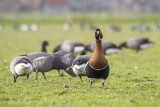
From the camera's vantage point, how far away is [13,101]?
941cm

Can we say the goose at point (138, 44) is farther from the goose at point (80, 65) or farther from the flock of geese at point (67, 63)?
the goose at point (80, 65)

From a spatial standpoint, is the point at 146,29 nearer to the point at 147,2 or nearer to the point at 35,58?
the point at 35,58

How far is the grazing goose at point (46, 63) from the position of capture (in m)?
13.1

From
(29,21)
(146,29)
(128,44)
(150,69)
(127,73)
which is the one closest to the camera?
(127,73)

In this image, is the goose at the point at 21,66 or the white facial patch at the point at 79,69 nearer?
the goose at the point at 21,66

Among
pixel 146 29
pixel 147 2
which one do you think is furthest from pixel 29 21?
pixel 147 2

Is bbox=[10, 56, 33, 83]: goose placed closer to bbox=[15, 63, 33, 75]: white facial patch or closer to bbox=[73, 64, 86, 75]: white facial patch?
bbox=[15, 63, 33, 75]: white facial patch

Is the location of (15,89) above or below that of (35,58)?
below

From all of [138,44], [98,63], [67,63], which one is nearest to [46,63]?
[67,63]

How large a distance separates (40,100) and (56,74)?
6202mm

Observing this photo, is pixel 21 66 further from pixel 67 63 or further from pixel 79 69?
pixel 67 63

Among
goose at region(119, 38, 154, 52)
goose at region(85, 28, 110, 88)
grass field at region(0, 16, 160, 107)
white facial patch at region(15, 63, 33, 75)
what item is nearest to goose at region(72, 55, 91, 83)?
grass field at region(0, 16, 160, 107)

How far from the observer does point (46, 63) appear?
13141mm

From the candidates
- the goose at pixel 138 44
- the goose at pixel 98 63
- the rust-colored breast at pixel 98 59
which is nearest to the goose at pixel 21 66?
the goose at pixel 98 63
